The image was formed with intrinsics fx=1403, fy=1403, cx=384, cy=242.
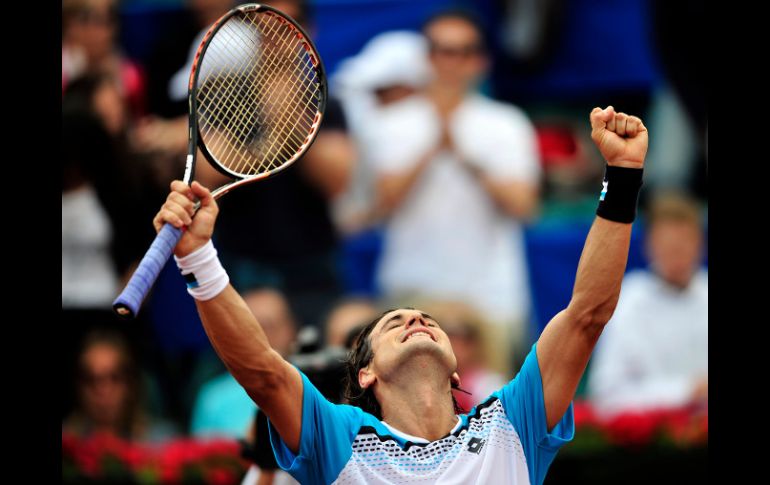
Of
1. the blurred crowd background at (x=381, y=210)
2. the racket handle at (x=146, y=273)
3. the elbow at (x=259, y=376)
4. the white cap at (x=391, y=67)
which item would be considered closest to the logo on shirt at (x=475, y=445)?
the elbow at (x=259, y=376)

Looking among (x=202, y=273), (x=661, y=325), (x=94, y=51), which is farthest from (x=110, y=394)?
(x=202, y=273)

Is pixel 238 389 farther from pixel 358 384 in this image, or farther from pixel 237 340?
pixel 237 340

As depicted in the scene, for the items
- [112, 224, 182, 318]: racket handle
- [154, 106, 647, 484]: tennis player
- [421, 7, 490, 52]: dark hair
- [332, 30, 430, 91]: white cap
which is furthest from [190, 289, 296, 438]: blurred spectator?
[112, 224, 182, 318]: racket handle

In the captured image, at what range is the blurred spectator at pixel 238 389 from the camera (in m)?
8.66

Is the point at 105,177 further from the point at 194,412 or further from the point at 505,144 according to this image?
the point at 505,144

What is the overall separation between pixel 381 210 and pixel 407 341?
4.61 m

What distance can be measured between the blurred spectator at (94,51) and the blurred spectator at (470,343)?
246 cm

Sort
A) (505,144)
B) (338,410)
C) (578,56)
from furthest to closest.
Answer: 1. (578,56)
2. (505,144)
3. (338,410)

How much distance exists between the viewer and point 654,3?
985 centimetres

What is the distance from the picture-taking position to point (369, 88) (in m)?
9.62

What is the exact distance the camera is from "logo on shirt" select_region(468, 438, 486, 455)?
15.3 ft

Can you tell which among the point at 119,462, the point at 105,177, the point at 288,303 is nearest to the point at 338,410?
the point at 119,462

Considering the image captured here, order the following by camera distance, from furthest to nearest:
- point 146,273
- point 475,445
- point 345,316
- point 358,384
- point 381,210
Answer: point 381,210 < point 345,316 < point 358,384 < point 475,445 < point 146,273

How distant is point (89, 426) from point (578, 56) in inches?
169
